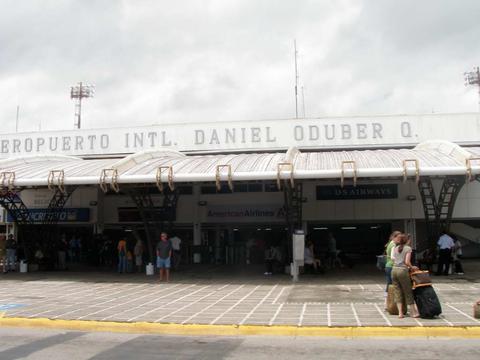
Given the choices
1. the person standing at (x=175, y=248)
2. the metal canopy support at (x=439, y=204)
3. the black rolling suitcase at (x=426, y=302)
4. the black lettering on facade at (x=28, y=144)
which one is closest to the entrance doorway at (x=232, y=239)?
the person standing at (x=175, y=248)

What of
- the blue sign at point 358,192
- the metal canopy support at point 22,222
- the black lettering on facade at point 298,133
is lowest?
the metal canopy support at point 22,222

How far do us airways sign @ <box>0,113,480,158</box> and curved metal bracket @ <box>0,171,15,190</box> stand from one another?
10897 millimetres

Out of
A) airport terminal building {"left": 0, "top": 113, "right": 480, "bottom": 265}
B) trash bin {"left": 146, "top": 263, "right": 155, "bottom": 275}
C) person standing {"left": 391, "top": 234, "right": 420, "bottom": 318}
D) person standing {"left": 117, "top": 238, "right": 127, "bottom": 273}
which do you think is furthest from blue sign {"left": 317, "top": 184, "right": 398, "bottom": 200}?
person standing {"left": 391, "top": 234, "right": 420, "bottom": 318}

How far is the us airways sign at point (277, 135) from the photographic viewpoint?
2678 centimetres

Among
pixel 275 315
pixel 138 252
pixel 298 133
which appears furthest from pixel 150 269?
pixel 298 133

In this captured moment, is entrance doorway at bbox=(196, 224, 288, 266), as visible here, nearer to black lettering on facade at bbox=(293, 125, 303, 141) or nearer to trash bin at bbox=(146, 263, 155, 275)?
black lettering on facade at bbox=(293, 125, 303, 141)

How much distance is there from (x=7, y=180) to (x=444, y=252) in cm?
1495

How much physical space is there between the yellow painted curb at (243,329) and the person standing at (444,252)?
905 cm

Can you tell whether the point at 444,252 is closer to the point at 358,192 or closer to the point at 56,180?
the point at 358,192

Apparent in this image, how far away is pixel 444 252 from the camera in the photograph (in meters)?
16.8

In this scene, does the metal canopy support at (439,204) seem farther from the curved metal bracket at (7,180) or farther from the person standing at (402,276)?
the curved metal bracket at (7,180)

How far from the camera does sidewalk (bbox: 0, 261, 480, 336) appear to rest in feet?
30.6

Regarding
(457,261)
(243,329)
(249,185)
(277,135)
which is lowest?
(243,329)

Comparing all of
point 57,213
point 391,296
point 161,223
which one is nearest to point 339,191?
point 161,223
